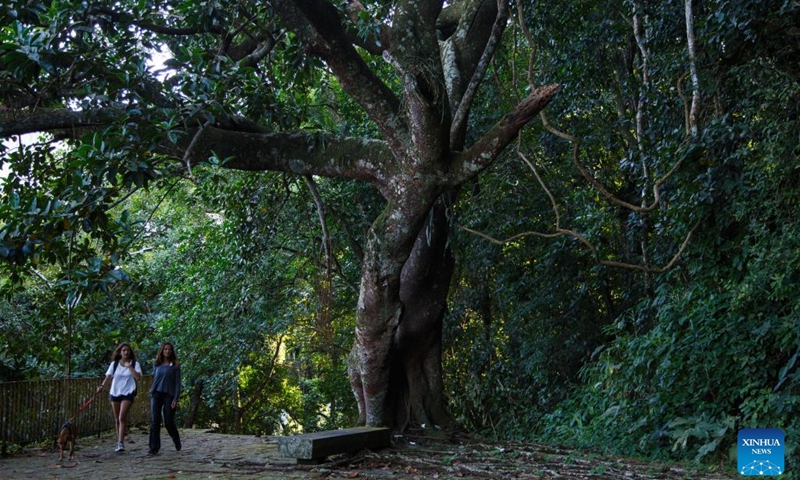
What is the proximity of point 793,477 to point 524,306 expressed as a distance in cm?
681

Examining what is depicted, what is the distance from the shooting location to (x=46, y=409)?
10984 mm

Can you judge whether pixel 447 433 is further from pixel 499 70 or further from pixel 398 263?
pixel 499 70

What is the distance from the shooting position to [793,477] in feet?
24.2

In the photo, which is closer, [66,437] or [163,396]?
[66,437]

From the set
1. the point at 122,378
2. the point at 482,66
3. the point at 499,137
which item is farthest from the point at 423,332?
the point at 122,378

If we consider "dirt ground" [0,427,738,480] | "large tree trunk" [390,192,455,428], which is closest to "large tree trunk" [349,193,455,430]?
"large tree trunk" [390,192,455,428]

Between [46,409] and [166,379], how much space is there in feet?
8.27

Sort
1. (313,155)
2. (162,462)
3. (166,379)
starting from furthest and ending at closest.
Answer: (166,379) → (313,155) → (162,462)

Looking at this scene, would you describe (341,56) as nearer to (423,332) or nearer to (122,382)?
(423,332)

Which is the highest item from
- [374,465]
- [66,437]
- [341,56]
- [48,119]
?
[341,56]

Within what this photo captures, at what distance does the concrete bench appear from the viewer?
7.91 metres

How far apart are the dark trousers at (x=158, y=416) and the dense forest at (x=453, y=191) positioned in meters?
1.44

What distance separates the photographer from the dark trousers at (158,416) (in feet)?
31.7

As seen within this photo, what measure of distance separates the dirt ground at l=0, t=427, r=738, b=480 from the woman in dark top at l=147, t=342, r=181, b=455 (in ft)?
0.87
